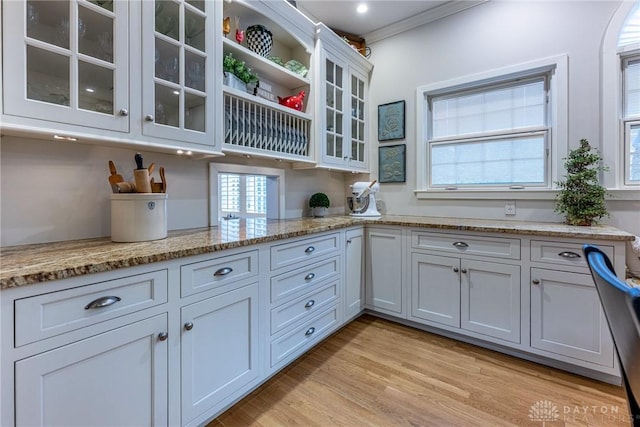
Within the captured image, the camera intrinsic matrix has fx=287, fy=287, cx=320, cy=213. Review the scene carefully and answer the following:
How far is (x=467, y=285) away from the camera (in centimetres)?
212

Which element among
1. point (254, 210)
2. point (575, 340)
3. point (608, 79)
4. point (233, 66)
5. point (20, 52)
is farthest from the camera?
point (254, 210)

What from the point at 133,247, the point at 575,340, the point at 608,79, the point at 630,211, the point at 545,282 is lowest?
the point at 575,340

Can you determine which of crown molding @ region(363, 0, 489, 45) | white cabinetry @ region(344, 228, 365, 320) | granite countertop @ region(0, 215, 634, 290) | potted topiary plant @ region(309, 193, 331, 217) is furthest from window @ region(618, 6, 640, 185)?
potted topiary plant @ region(309, 193, 331, 217)

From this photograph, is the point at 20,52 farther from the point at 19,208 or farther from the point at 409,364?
the point at 409,364

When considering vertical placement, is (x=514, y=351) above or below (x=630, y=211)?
below

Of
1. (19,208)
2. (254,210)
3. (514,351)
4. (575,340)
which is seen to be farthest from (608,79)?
(19,208)

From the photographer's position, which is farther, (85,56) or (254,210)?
(254,210)

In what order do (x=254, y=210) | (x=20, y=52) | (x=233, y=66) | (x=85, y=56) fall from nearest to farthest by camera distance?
(x=20, y=52), (x=85, y=56), (x=233, y=66), (x=254, y=210)

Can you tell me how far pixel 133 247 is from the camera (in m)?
1.22

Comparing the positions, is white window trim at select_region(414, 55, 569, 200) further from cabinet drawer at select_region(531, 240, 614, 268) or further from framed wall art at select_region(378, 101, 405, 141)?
cabinet drawer at select_region(531, 240, 614, 268)

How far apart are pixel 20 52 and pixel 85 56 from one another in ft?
0.66

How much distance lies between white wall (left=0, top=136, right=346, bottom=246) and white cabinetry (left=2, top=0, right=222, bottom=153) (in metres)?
0.18

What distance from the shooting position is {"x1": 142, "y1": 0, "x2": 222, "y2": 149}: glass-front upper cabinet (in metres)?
1.37

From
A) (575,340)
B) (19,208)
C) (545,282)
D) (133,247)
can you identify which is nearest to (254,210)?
(133,247)
